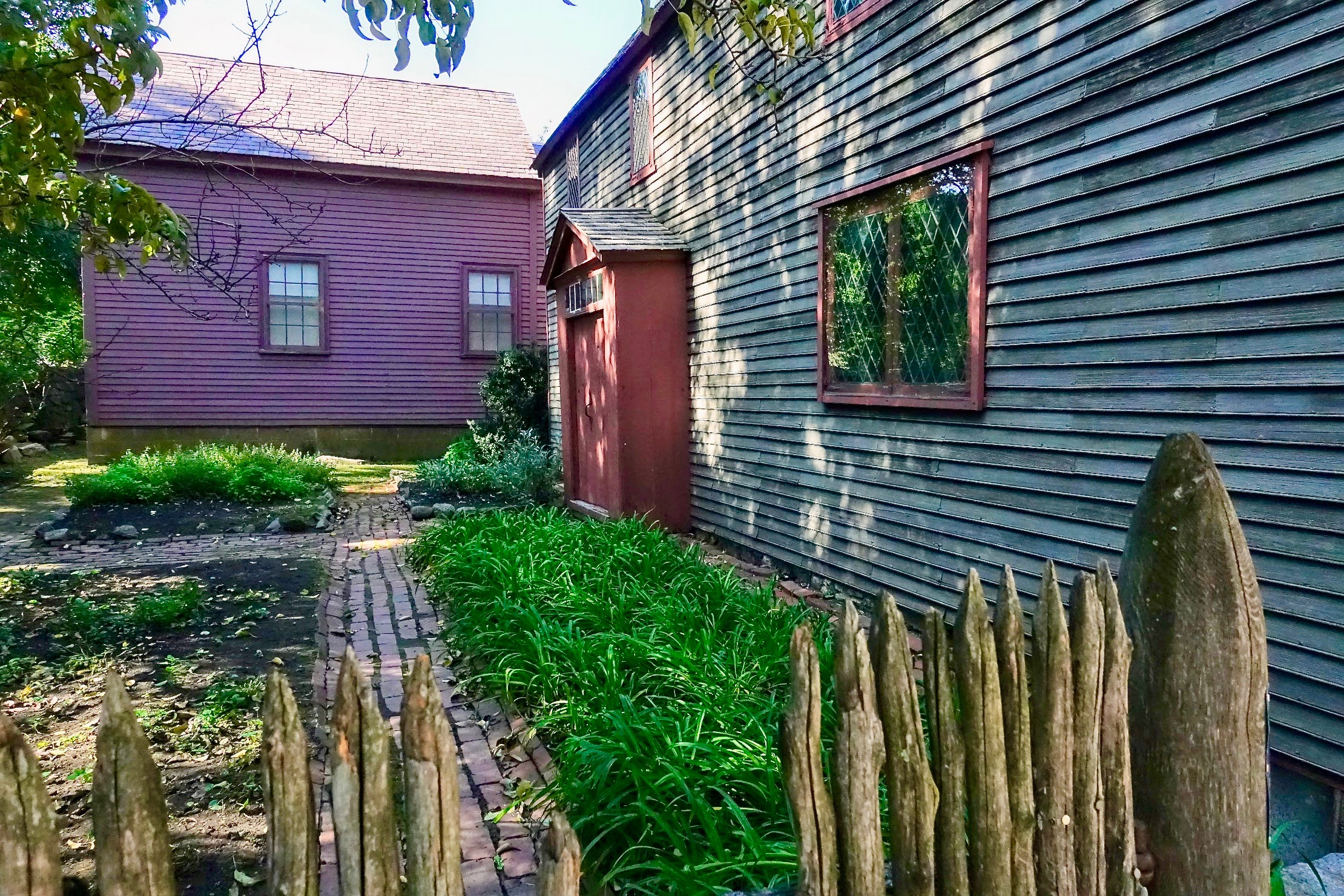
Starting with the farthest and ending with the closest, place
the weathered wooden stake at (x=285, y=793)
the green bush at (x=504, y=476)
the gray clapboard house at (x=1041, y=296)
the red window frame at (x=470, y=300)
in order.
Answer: the red window frame at (x=470, y=300), the green bush at (x=504, y=476), the gray clapboard house at (x=1041, y=296), the weathered wooden stake at (x=285, y=793)

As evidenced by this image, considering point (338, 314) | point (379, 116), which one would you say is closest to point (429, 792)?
point (338, 314)

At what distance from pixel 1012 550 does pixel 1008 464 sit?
48 cm

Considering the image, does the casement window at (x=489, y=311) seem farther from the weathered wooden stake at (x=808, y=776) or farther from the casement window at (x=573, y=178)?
the weathered wooden stake at (x=808, y=776)

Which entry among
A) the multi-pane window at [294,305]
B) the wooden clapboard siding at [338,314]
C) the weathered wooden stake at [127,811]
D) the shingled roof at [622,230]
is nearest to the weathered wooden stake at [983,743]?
the weathered wooden stake at [127,811]

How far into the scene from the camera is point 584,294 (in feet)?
33.3

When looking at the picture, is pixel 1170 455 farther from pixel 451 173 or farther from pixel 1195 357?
pixel 451 173

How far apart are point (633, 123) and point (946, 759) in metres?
10.4

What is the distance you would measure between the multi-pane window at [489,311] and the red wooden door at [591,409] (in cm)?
817

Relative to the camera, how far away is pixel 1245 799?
168 cm

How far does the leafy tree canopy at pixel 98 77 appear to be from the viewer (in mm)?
2736

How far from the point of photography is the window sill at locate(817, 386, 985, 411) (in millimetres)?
5047

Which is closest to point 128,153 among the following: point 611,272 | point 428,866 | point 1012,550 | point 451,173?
point 451,173

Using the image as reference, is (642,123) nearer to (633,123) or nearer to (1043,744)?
(633,123)

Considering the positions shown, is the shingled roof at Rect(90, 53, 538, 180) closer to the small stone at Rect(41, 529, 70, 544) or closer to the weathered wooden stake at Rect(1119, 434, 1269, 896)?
the small stone at Rect(41, 529, 70, 544)
